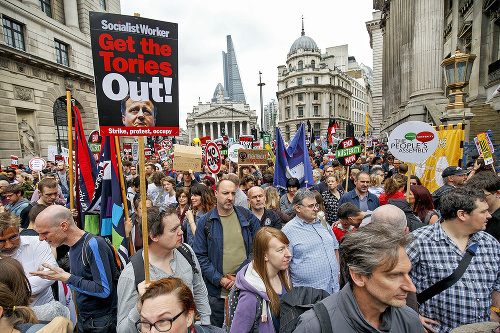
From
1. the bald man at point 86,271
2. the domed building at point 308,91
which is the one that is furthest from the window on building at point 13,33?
the domed building at point 308,91

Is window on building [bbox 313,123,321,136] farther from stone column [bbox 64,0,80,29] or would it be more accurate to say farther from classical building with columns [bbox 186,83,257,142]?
stone column [bbox 64,0,80,29]

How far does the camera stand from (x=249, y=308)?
187 centimetres

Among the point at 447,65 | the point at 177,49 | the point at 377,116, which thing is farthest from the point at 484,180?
the point at 377,116

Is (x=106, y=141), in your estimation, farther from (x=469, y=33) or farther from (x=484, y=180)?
(x=469, y=33)

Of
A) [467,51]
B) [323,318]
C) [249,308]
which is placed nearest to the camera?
[323,318]

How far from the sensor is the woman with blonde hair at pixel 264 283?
187cm

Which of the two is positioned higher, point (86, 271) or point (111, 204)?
point (111, 204)

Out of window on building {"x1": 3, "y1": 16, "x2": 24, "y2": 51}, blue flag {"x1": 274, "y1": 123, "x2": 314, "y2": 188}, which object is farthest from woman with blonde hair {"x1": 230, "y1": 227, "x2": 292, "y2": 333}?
window on building {"x1": 3, "y1": 16, "x2": 24, "y2": 51}

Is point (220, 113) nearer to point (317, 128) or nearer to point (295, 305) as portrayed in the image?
point (317, 128)

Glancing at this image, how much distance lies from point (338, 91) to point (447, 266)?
251ft

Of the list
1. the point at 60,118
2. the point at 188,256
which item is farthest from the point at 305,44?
the point at 188,256

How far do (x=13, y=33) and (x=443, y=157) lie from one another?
20329 mm

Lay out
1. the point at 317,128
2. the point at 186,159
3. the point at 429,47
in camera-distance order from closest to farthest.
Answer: the point at 186,159
the point at 429,47
the point at 317,128

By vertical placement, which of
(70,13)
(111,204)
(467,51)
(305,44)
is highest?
(305,44)
